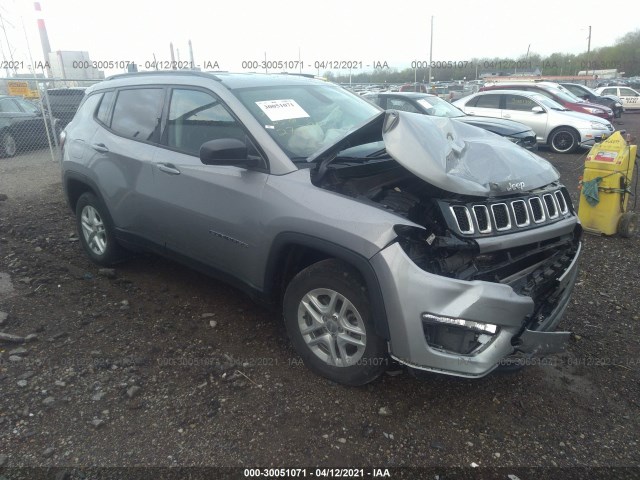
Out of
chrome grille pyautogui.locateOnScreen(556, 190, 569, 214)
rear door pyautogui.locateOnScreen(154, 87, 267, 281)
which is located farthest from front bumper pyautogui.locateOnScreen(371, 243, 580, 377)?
rear door pyautogui.locateOnScreen(154, 87, 267, 281)

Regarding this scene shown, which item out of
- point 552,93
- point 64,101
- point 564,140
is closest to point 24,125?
point 64,101

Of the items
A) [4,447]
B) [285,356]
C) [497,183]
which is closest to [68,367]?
[4,447]

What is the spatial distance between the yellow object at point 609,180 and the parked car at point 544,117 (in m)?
6.32

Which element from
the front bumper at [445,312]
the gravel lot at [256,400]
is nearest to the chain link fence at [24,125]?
the gravel lot at [256,400]

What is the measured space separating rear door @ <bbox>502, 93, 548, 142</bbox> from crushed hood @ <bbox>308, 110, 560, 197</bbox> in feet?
33.6

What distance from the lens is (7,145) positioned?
11578 mm

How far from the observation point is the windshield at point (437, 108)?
10.1 metres

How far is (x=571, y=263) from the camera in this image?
9.57ft

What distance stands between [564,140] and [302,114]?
10886 mm

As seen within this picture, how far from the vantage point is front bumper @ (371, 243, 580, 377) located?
234 centimetres

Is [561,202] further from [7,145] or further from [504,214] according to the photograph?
[7,145]

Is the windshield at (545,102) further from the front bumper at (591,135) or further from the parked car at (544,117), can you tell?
the front bumper at (591,135)

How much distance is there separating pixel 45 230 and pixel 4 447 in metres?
4.18

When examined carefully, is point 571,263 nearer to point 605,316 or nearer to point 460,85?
point 605,316
